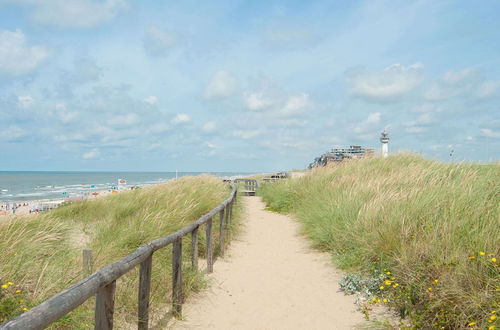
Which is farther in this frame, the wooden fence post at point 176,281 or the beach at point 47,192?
the beach at point 47,192

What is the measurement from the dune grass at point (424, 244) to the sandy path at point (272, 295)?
19.9 inches

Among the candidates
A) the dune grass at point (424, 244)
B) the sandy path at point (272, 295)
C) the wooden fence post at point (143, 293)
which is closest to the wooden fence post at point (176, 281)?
the sandy path at point (272, 295)

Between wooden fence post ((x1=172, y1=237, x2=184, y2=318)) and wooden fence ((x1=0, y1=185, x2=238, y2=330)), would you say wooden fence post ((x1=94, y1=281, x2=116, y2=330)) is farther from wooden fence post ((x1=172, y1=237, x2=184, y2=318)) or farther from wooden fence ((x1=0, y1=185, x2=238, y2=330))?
wooden fence post ((x1=172, y1=237, x2=184, y2=318))

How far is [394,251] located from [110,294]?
4.17 metres

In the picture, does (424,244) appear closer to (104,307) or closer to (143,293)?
(143,293)

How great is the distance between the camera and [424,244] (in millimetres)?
5098

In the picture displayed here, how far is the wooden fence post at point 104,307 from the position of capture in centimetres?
295

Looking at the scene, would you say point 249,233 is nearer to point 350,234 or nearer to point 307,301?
point 350,234

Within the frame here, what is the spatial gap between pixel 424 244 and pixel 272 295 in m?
2.32

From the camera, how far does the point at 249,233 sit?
10922 mm

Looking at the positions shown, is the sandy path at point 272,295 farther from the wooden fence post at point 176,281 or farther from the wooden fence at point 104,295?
the wooden fence at point 104,295

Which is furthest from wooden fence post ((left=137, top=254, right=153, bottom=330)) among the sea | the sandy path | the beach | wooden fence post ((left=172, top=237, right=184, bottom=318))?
the sea

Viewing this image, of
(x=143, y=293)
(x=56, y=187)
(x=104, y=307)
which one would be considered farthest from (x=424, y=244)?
(x=56, y=187)

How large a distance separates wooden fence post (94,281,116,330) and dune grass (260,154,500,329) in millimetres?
3021
